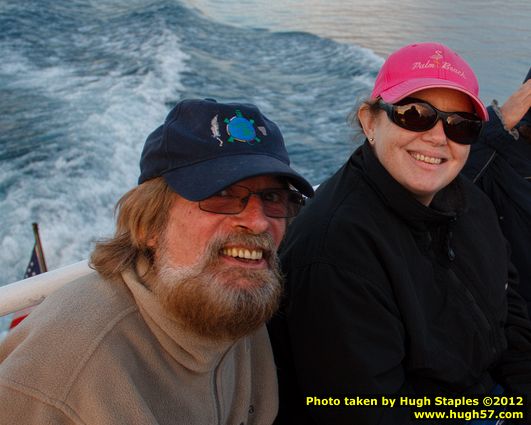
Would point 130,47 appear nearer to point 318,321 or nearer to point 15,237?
point 15,237

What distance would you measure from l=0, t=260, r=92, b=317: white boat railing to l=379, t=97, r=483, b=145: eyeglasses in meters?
1.01

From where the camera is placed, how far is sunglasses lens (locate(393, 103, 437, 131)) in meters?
1.53

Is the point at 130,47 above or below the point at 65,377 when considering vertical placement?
below

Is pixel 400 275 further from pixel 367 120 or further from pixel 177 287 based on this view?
pixel 177 287

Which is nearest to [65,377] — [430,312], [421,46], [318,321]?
[318,321]

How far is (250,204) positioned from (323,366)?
0.49m

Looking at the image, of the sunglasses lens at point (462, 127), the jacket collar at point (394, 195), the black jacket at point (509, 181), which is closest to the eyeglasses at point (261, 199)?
the jacket collar at point (394, 195)

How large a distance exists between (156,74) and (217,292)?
566cm

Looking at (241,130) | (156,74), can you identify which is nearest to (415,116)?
(241,130)

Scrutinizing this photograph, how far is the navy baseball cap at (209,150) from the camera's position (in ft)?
3.49

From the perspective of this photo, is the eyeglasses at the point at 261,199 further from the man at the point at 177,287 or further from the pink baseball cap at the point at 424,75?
the pink baseball cap at the point at 424,75

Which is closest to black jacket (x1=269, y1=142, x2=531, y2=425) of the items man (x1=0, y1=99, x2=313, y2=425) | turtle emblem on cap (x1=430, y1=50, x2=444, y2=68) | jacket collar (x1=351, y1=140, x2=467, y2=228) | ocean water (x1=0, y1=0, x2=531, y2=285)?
jacket collar (x1=351, y1=140, x2=467, y2=228)

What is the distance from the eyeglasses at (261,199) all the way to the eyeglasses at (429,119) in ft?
1.56

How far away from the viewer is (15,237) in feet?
11.5
